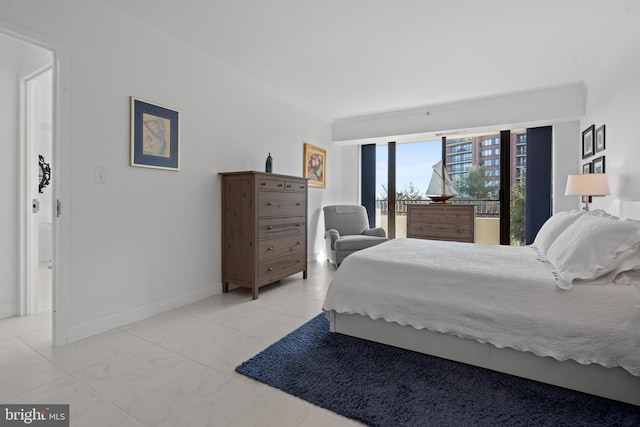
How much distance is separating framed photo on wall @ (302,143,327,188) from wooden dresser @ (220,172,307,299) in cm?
134

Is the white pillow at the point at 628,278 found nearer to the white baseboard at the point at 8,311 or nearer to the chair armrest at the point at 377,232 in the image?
the chair armrest at the point at 377,232

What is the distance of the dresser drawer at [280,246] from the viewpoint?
3314 mm

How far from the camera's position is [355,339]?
2.29 meters

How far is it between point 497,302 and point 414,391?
0.69 meters

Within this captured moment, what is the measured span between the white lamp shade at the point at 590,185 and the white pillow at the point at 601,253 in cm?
157

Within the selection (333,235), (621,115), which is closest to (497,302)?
(621,115)

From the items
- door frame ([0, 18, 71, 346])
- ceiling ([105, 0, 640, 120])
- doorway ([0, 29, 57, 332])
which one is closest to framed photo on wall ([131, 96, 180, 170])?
door frame ([0, 18, 71, 346])

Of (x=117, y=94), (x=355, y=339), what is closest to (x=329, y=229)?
(x=355, y=339)

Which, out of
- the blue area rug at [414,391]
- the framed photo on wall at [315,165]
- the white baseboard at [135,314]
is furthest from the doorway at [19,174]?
the framed photo on wall at [315,165]

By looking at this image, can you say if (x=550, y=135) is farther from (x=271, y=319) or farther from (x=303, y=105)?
(x=271, y=319)

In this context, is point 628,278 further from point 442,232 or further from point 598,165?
point 442,232

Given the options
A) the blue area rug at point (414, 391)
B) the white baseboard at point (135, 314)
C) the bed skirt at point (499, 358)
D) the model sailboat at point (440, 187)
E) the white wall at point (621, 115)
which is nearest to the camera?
the blue area rug at point (414, 391)

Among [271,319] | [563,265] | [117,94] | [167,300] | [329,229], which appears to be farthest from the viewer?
[329,229]

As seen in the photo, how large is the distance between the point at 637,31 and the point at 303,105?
3738 mm
